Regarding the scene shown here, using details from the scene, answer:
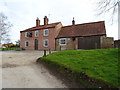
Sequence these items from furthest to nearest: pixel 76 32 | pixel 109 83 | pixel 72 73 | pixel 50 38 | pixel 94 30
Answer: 1. pixel 50 38
2. pixel 76 32
3. pixel 94 30
4. pixel 72 73
5. pixel 109 83

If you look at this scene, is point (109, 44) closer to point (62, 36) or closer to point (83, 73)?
point (62, 36)

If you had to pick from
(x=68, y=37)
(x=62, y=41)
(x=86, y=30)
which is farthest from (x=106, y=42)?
(x=62, y=41)

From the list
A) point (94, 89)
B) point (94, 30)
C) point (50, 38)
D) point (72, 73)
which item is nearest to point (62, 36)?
point (50, 38)

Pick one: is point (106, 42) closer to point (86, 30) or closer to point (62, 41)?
point (86, 30)

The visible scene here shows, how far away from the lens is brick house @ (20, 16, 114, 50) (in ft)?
52.2

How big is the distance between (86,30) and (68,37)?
4.10 metres

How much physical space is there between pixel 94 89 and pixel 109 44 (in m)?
14.8

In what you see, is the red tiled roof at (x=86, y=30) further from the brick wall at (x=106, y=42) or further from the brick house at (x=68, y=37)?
the brick wall at (x=106, y=42)

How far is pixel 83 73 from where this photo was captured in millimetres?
4148

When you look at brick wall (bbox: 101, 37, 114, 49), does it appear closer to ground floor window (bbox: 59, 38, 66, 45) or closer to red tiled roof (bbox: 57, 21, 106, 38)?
red tiled roof (bbox: 57, 21, 106, 38)

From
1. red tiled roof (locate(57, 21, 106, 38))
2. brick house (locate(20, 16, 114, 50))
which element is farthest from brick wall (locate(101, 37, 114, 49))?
red tiled roof (locate(57, 21, 106, 38))

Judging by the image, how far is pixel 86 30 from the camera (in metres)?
18.3

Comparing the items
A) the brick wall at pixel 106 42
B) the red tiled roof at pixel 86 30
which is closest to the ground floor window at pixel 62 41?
the red tiled roof at pixel 86 30

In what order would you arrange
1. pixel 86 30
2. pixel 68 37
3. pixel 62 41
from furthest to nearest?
pixel 62 41 < pixel 68 37 < pixel 86 30
